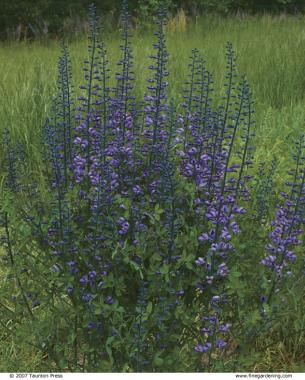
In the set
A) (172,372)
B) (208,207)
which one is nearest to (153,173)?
(208,207)

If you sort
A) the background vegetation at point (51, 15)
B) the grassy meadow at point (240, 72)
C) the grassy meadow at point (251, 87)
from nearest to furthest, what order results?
the grassy meadow at point (251, 87), the grassy meadow at point (240, 72), the background vegetation at point (51, 15)

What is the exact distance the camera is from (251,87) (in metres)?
6.84

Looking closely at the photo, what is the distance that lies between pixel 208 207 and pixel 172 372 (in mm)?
724

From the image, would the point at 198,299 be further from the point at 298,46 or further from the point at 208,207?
the point at 298,46

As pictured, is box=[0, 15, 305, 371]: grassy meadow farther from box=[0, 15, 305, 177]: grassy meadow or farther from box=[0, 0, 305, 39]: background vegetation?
box=[0, 0, 305, 39]: background vegetation

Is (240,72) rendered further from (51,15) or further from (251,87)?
(51,15)

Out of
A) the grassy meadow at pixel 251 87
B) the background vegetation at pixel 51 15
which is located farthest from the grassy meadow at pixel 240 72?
the background vegetation at pixel 51 15

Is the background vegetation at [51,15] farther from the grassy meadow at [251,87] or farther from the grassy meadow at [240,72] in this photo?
the grassy meadow at [240,72]

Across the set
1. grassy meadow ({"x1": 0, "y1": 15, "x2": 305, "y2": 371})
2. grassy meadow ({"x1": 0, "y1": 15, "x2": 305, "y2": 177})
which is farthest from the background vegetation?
grassy meadow ({"x1": 0, "y1": 15, "x2": 305, "y2": 177})

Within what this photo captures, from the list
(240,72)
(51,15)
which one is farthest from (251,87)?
(51,15)

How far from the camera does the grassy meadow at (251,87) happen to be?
307 centimetres

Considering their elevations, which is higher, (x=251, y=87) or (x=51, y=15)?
(x=251, y=87)

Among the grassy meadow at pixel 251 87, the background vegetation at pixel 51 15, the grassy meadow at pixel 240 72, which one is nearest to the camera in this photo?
the grassy meadow at pixel 251 87

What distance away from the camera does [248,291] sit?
2.39 meters
